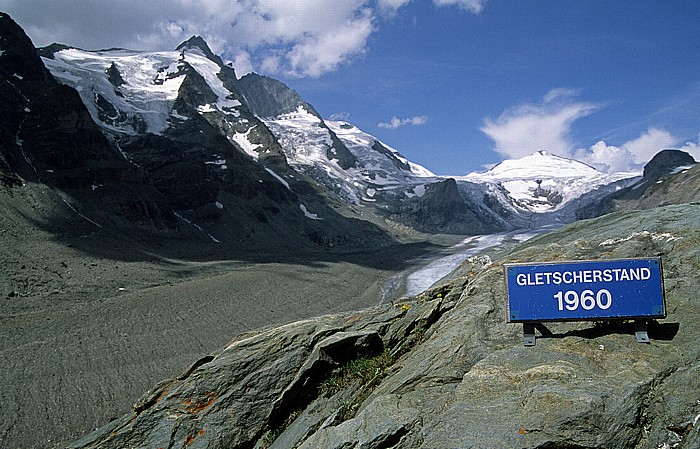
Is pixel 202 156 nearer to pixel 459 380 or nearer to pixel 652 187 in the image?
pixel 459 380

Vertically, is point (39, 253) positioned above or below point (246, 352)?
above

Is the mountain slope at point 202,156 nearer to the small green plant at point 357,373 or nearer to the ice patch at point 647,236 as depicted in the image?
the small green plant at point 357,373

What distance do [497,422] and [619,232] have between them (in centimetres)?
797

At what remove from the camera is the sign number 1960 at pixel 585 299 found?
314 inches

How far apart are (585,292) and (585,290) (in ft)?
0.11

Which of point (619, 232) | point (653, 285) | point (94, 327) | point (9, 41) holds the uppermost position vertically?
point (9, 41)

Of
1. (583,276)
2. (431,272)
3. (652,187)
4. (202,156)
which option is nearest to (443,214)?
(652,187)

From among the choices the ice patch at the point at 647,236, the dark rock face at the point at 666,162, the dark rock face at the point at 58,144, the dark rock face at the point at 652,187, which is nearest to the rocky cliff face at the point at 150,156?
the dark rock face at the point at 58,144

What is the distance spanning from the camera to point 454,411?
22.5ft

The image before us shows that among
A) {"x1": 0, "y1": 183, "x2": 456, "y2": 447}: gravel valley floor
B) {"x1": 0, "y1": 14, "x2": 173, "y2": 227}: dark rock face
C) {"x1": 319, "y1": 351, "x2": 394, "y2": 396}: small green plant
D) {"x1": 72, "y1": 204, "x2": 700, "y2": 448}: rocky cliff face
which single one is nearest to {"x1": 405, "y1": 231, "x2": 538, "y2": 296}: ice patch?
{"x1": 0, "y1": 183, "x2": 456, "y2": 447}: gravel valley floor

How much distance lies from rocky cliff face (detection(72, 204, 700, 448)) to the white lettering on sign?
2.75ft

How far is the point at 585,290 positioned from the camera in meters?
8.07

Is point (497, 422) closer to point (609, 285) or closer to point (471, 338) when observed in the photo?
point (471, 338)

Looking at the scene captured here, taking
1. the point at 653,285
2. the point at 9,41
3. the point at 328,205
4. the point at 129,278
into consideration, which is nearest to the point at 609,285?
the point at 653,285
